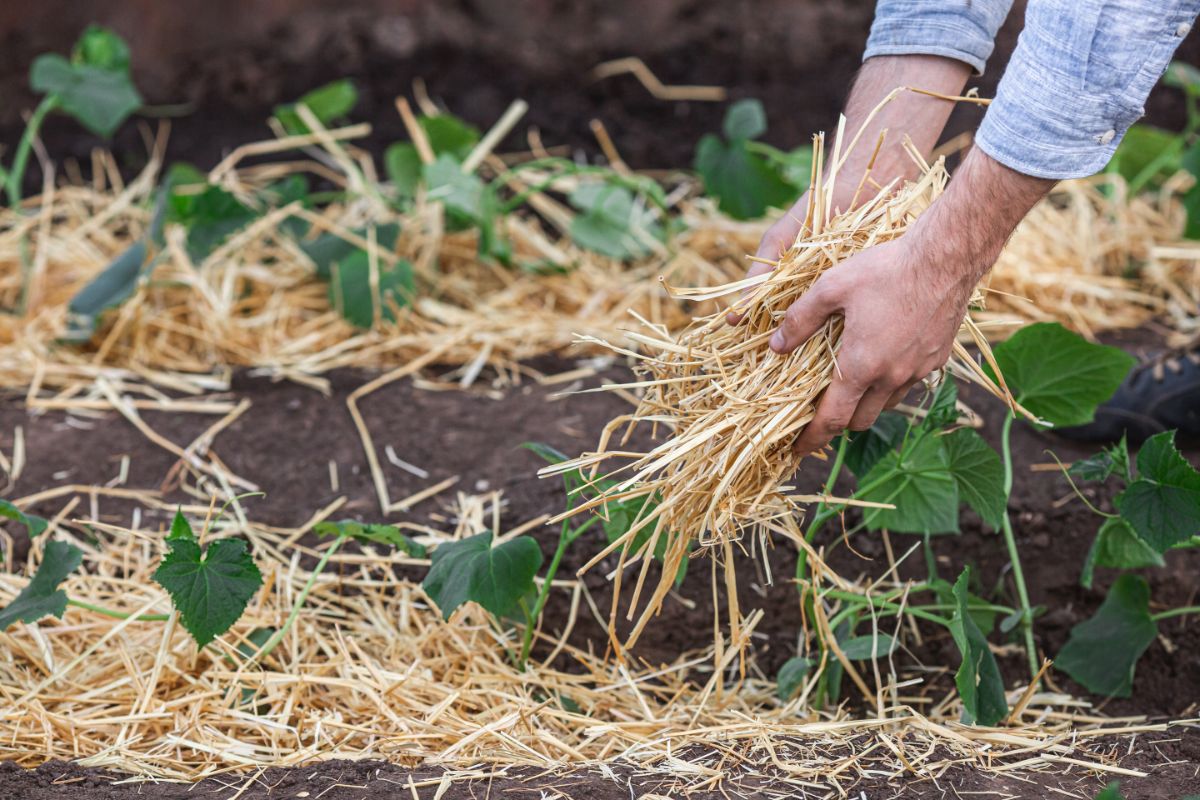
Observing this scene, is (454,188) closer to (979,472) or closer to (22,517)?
(22,517)

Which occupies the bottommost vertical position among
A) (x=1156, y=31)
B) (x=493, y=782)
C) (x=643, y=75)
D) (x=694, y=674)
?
(x=694, y=674)

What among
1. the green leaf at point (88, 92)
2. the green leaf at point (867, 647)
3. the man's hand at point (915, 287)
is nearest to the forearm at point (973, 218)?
the man's hand at point (915, 287)

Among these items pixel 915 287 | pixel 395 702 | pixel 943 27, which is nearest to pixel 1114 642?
pixel 915 287

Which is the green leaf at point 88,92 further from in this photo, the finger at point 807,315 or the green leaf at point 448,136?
the finger at point 807,315

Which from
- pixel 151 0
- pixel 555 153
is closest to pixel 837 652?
pixel 555 153

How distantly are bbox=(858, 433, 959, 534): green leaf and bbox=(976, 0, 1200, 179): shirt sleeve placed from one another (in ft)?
1.44

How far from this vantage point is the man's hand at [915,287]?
1.16m

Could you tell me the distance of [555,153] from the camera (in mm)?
3197

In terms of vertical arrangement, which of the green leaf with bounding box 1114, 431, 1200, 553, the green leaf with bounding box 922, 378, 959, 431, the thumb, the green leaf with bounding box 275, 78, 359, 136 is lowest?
the green leaf with bounding box 275, 78, 359, 136

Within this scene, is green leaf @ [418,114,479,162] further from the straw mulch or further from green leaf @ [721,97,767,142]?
the straw mulch

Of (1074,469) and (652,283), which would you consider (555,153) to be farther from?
(1074,469)

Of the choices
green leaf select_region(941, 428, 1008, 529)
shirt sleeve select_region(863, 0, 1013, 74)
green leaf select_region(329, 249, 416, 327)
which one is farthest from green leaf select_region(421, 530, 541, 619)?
green leaf select_region(329, 249, 416, 327)

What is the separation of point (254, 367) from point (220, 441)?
12.1 inches

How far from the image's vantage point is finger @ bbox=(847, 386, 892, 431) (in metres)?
1.27
